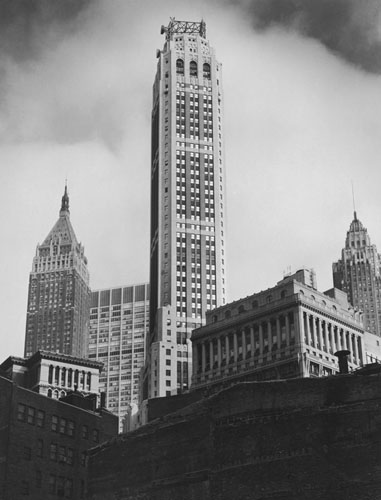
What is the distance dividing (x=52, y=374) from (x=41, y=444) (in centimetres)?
7758

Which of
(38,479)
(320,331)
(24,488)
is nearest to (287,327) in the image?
(320,331)

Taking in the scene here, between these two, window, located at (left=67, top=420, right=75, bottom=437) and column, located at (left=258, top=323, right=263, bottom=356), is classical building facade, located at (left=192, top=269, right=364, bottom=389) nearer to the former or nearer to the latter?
column, located at (left=258, top=323, right=263, bottom=356)

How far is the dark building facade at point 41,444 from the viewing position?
366 ft

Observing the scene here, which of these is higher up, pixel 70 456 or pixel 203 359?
pixel 203 359

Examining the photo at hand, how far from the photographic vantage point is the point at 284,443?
80.7 metres

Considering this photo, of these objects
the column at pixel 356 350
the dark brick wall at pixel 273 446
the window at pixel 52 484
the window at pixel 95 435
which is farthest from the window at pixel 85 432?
the column at pixel 356 350

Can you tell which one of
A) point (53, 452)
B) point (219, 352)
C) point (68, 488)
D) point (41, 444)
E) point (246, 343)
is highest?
point (219, 352)

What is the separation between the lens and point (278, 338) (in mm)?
160625

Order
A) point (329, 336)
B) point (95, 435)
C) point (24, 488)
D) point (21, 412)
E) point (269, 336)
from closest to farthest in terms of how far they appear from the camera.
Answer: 1. point (24, 488)
2. point (21, 412)
3. point (95, 435)
4. point (269, 336)
5. point (329, 336)

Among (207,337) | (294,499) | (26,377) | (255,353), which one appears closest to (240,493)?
(294,499)

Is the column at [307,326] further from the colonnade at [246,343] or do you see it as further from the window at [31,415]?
the window at [31,415]

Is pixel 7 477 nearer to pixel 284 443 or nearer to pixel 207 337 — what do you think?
pixel 284 443

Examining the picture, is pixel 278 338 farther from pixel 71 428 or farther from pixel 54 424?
pixel 54 424

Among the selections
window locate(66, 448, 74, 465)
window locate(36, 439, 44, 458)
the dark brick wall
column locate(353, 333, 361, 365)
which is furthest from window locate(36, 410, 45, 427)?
column locate(353, 333, 361, 365)
